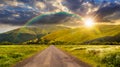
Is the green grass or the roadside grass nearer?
the roadside grass

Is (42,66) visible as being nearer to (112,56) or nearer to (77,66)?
(77,66)

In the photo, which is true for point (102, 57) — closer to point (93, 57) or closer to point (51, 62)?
point (93, 57)

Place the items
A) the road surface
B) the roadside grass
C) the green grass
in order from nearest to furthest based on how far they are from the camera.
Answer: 1. the road surface
2. the roadside grass
3. the green grass

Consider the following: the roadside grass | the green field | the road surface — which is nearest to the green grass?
the green field

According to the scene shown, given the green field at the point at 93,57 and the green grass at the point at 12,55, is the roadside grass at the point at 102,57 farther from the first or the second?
the green grass at the point at 12,55

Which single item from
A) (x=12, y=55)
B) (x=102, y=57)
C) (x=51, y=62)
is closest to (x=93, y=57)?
(x=102, y=57)

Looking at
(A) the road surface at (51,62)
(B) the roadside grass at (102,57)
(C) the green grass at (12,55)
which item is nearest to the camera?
(A) the road surface at (51,62)

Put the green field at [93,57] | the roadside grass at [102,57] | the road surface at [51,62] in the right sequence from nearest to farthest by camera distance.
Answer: the road surface at [51,62] → the roadside grass at [102,57] → the green field at [93,57]

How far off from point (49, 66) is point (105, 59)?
951cm

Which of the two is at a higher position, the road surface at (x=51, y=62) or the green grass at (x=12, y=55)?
the green grass at (x=12, y=55)

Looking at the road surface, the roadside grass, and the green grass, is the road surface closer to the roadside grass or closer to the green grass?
the green grass

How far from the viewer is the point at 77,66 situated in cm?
3048

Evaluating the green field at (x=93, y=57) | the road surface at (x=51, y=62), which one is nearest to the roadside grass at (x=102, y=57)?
the green field at (x=93, y=57)

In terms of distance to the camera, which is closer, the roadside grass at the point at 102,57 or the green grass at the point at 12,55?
the roadside grass at the point at 102,57
